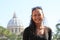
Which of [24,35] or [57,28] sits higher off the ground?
[24,35]

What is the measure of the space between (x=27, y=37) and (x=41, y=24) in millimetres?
127

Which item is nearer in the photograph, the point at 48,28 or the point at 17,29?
the point at 48,28

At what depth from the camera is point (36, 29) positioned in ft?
5.52

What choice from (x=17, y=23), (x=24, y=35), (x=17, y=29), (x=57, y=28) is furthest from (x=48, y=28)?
(x=17, y=23)

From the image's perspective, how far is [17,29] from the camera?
4422cm

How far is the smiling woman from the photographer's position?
1655mm

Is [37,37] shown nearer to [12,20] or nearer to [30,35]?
[30,35]

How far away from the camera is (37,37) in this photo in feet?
5.40

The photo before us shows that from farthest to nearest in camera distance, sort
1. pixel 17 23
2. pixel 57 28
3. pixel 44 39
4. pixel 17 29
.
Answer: pixel 17 23 < pixel 17 29 < pixel 57 28 < pixel 44 39

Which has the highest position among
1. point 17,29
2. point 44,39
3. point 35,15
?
point 35,15

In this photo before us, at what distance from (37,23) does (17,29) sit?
140 feet

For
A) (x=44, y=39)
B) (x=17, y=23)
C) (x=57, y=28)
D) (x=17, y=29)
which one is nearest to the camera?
(x=44, y=39)

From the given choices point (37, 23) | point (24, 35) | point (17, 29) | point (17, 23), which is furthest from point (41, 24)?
point (17, 23)

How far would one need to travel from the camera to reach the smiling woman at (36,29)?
165cm
